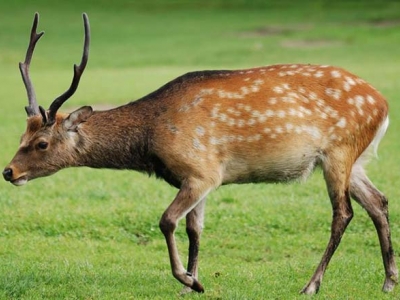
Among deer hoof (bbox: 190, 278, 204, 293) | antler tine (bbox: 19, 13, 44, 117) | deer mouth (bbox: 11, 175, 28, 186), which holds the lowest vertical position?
deer hoof (bbox: 190, 278, 204, 293)

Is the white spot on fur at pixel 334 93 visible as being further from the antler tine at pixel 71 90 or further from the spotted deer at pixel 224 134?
the antler tine at pixel 71 90

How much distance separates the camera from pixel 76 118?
7.07m

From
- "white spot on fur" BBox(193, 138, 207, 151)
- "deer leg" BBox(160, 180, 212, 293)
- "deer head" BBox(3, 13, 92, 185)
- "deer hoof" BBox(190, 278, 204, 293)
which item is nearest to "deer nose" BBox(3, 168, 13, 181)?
"deer head" BBox(3, 13, 92, 185)

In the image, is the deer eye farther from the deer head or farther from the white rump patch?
the white rump patch

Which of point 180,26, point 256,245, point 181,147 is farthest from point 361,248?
point 180,26

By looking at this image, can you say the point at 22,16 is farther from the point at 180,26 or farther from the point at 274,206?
the point at 274,206

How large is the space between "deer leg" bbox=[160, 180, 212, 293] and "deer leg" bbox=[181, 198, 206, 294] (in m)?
0.47

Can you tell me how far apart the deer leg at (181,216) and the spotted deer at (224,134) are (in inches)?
0.6

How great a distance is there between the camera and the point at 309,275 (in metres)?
7.65

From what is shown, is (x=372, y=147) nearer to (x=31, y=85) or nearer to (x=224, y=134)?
(x=224, y=134)

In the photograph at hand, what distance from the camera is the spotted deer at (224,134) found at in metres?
6.96

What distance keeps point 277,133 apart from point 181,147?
76 cm

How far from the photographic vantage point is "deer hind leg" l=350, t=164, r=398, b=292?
24.2 feet

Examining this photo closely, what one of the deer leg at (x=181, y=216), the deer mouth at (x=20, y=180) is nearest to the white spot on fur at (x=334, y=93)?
the deer leg at (x=181, y=216)
